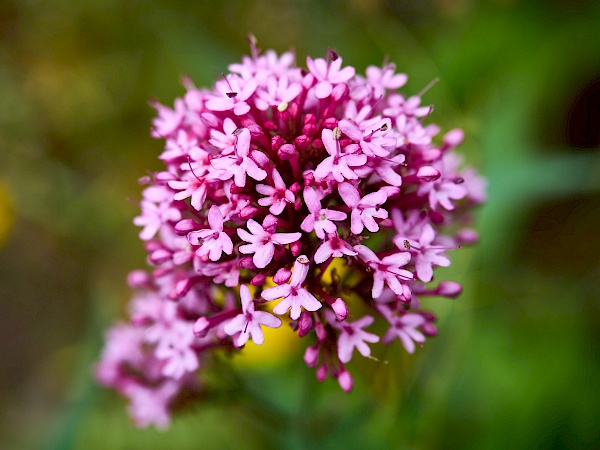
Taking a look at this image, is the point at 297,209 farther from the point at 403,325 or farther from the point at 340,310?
the point at 403,325

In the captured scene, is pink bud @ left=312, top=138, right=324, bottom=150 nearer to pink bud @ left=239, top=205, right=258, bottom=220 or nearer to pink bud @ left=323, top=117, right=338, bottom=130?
pink bud @ left=323, top=117, right=338, bottom=130

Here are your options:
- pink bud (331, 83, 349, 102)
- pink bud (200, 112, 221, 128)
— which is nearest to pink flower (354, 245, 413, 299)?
pink bud (331, 83, 349, 102)

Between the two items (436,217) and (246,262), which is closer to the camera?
(246,262)

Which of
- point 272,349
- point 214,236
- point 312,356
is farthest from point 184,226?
point 272,349

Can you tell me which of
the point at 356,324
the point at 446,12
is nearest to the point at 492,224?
the point at 446,12

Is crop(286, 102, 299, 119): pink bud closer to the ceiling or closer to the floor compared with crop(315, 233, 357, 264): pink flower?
closer to the ceiling

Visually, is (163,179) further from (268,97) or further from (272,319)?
(272,319)

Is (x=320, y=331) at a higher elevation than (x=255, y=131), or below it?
below

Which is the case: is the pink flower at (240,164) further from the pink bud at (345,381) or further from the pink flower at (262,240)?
the pink bud at (345,381)
